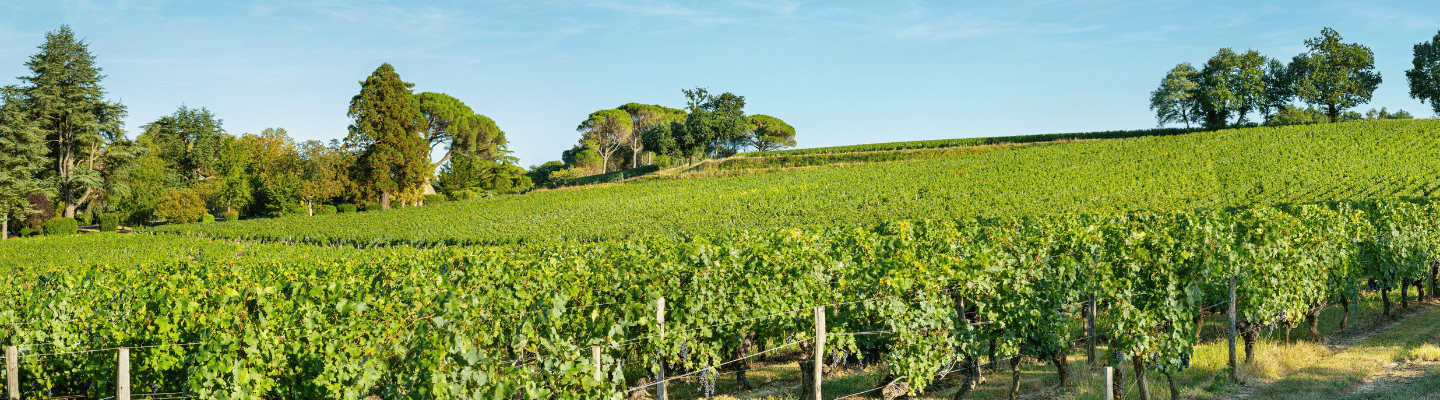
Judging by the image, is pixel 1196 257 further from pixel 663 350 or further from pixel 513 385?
pixel 513 385

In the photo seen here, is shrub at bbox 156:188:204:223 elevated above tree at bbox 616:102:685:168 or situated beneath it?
situated beneath

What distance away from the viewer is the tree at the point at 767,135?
Result: 323ft

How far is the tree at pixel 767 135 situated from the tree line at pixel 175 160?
4216cm

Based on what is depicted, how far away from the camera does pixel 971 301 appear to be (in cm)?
836

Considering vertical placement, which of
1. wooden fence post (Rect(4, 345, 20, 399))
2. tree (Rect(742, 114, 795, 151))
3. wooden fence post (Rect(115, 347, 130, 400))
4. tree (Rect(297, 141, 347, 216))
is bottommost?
wooden fence post (Rect(4, 345, 20, 399))

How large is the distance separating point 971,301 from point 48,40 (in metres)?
60.3

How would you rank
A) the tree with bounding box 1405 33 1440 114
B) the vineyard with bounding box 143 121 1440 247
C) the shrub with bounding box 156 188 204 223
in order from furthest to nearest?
1. the tree with bounding box 1405 33 1440 114
2. the shrub with bounding box 156 188 204 223
3. the vineyard with bounding box 143 121 1440 247

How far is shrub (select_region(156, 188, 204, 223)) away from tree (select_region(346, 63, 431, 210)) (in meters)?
15.3

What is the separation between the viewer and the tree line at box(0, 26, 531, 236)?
46.4 metres

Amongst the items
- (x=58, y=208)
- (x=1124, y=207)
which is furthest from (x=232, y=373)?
(x=58, y=208)

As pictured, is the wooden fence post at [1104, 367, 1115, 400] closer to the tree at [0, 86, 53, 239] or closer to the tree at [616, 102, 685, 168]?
the tree at [0, 86, 53, 239]

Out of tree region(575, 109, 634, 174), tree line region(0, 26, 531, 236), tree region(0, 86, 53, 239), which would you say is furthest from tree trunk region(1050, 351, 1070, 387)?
tree region(575, 109, 634, 174)

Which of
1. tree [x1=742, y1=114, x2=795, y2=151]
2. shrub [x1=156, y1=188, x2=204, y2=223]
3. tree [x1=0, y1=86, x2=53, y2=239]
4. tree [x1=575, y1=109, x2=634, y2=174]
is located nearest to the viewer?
tree [x1=0, y1=86, x2=53, y2=239]

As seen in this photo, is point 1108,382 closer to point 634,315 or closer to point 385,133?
point 634,315
